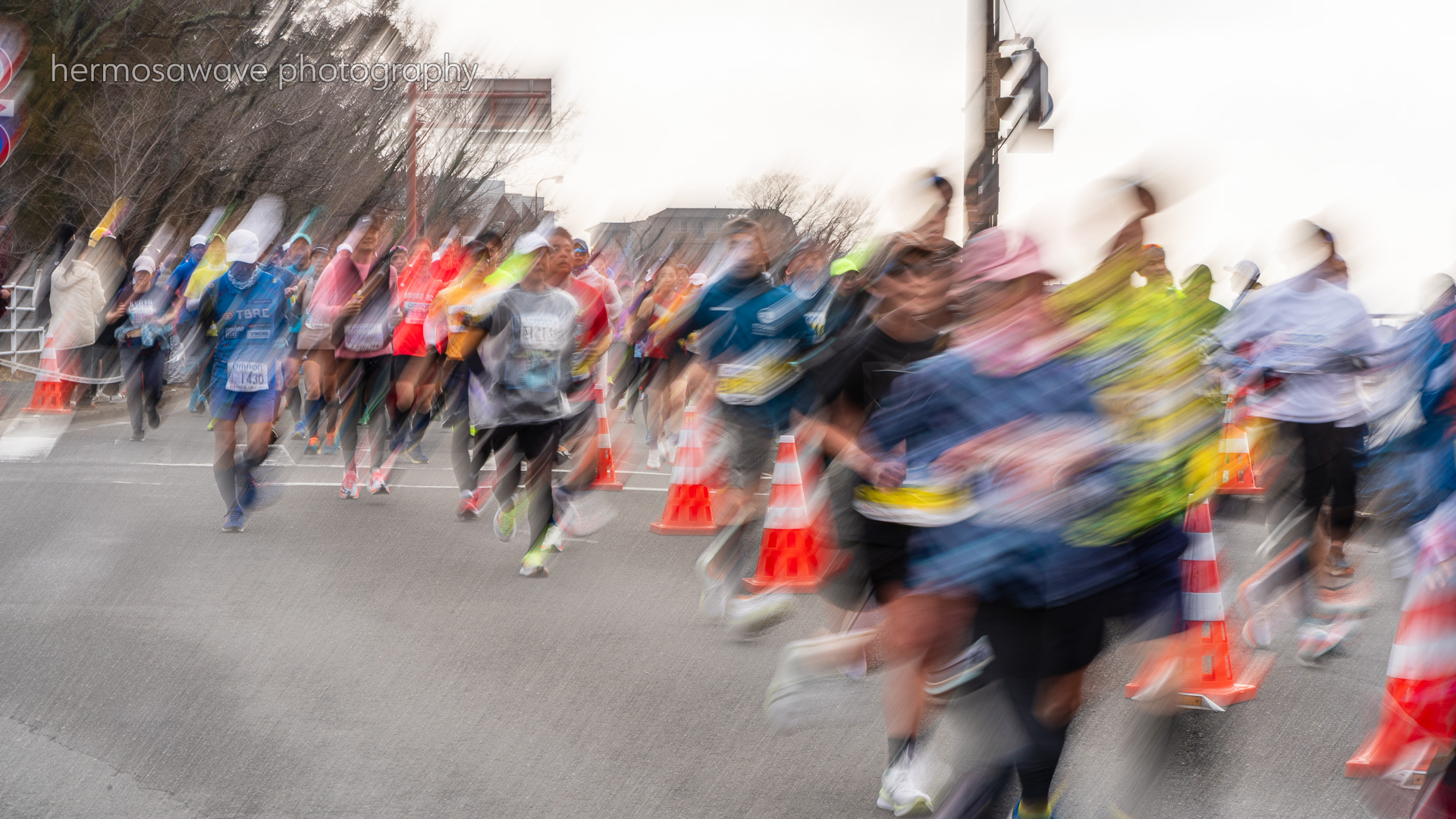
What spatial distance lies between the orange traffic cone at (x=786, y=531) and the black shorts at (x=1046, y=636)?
4287mm

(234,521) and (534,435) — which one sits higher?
(534,435)

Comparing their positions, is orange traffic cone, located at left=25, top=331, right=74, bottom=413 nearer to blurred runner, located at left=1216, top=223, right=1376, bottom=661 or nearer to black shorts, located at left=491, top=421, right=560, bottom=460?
black shorts, located at left=491, top=421, right=560, bottom=460

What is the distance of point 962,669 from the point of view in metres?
4.16

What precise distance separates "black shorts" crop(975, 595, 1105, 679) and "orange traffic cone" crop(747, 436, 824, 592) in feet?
14.1

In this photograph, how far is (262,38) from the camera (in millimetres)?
33438

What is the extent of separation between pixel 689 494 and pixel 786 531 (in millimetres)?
2729

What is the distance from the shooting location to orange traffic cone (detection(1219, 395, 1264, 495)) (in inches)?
497

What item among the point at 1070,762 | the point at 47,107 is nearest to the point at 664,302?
the point at 1070,762

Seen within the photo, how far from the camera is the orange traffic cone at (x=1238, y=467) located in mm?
12633

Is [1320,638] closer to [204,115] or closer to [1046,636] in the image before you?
[1046,636]

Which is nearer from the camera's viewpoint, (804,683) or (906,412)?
(906,412)

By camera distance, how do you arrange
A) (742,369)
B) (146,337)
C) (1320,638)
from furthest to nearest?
(146,337)
(742,369)
(1320,638)

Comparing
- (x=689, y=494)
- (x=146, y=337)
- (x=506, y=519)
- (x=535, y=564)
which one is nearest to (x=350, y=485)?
(x=689, y=494)

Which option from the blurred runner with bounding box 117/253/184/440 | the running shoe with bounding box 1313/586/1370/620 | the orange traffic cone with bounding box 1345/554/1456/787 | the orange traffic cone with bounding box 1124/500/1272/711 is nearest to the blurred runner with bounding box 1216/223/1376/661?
the running shoe with bounding box 1313/586/1370/620
